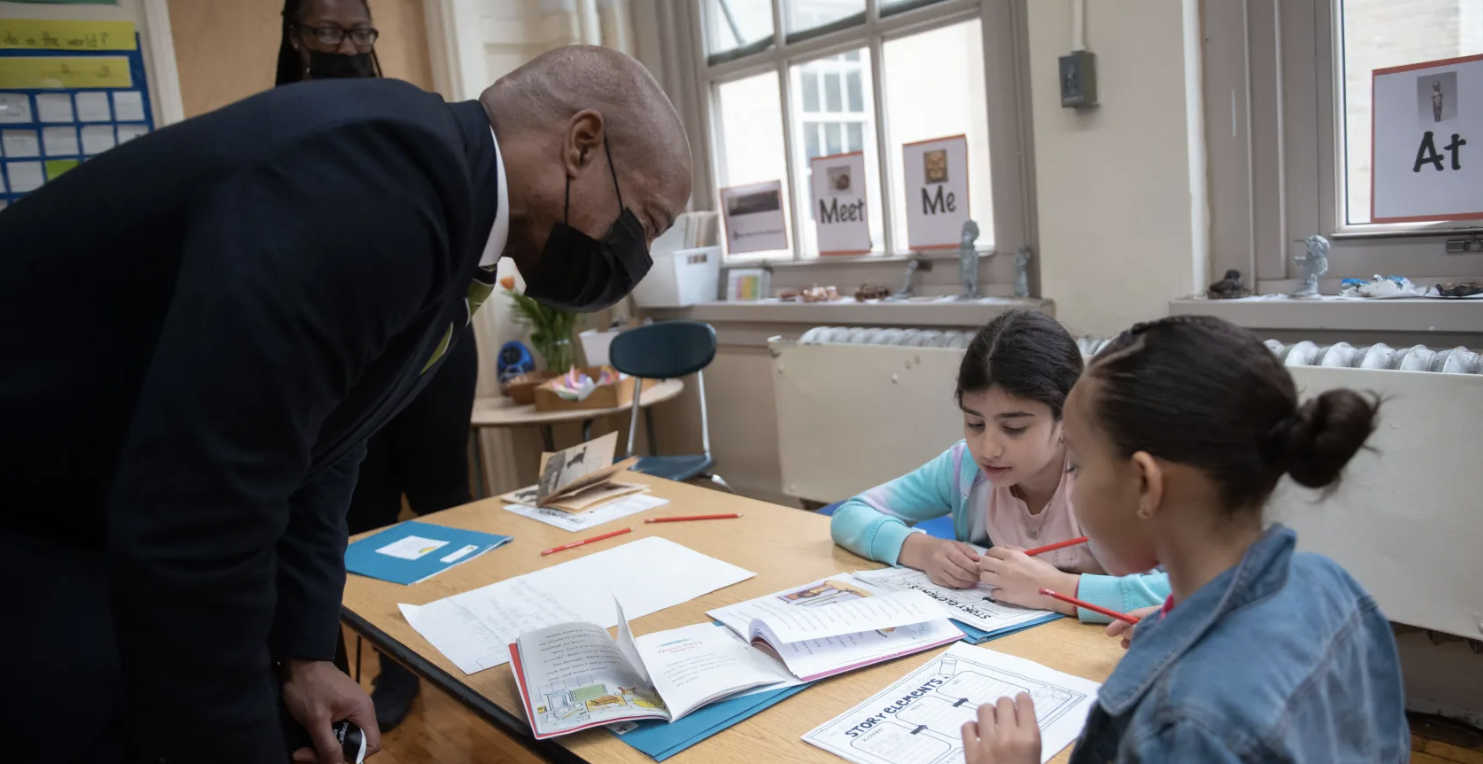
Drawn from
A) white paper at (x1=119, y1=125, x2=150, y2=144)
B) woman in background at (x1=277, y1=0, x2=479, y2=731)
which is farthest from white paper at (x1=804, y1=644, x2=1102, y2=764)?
white paper at (x1=119, y1=125, x2=150, y2=144)

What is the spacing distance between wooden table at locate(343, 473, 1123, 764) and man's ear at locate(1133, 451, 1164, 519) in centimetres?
32

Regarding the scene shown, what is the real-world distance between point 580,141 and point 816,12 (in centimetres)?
288

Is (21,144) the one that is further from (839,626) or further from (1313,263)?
(1313,263)

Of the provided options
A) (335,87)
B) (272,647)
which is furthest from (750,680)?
(335,87)

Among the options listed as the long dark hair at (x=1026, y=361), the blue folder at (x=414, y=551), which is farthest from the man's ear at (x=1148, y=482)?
the blue folder at (x=414, y=551)

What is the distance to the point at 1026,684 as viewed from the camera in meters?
1.16

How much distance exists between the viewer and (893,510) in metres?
1.86

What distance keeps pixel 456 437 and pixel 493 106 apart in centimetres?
194

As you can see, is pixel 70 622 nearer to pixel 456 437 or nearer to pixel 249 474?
pixel 249 474

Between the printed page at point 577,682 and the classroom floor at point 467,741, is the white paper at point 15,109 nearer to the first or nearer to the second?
the classroom floor at point 467,741

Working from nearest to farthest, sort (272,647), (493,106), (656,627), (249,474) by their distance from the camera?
(249,474) → (493,106) → (272,647) → (656,627)

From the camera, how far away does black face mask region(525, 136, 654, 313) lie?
39.9 inches

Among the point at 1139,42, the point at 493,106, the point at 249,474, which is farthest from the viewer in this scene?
the point at 1139,42

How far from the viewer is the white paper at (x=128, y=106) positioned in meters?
3.39
